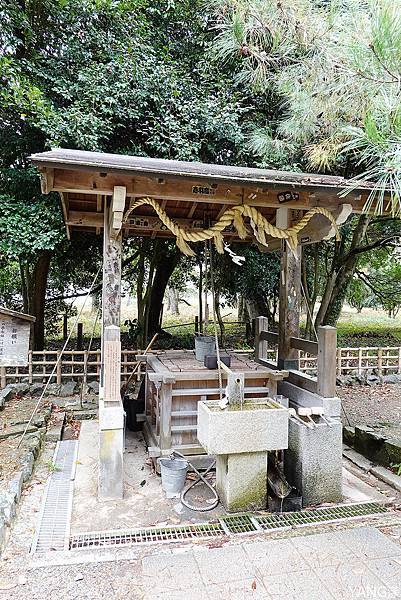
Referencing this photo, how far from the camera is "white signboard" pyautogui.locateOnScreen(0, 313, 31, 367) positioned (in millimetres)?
6531

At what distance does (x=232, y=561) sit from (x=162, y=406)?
68.4 inches

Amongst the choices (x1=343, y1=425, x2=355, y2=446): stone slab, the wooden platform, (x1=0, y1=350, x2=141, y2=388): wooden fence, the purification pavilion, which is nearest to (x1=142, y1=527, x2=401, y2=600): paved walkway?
the purification pavilion

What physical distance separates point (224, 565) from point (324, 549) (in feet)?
2.34

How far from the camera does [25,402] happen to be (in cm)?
634

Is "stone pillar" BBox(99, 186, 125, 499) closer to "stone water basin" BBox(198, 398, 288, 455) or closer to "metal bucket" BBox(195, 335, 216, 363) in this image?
"stone water basin" BBox(198, 398, 288, 455)

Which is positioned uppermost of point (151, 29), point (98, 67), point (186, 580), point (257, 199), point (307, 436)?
point (151, 29)

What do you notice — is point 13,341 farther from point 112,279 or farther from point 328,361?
point 328,361

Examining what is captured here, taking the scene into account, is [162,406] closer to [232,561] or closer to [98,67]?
[232,561]

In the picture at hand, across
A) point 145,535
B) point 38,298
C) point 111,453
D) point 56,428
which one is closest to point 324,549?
point 145,535

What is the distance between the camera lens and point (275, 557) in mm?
2682

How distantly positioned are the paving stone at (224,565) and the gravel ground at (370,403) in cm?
339

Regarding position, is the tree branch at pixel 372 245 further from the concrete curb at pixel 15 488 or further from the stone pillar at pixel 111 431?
the concrete curb at pixel 15 488

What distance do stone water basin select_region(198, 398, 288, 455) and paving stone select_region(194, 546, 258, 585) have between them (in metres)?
0.67

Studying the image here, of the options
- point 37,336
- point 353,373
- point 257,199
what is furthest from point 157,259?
point 257,199
